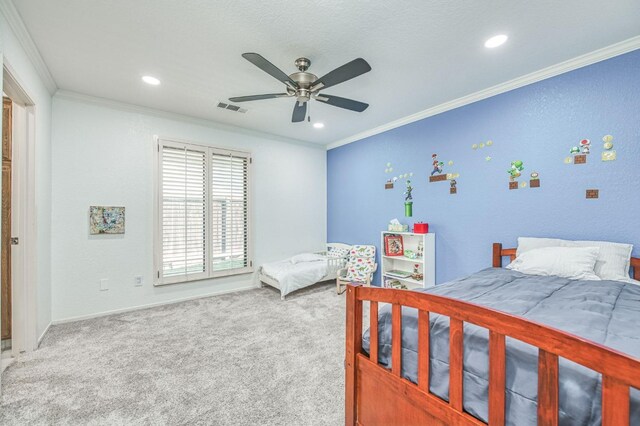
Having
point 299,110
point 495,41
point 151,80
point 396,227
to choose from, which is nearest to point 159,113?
point 151,80

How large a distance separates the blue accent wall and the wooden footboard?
2.29 m

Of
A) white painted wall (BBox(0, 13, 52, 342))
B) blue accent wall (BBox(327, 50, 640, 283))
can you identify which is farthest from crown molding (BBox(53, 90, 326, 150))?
blue accent wall (BBox(327, 50, 640, 283))

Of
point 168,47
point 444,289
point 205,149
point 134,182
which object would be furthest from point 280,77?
point 134,182

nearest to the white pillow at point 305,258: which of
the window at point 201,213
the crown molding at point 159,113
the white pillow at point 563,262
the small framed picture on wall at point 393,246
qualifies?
the window at point 201,213

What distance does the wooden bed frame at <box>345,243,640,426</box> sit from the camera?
28.6 inches

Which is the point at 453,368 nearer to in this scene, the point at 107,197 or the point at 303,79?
the point at 303,79

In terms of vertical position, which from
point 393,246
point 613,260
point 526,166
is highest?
point 526,166

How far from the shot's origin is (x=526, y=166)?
2838 millimetres

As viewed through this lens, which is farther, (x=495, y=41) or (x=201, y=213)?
(x=201, y=213)

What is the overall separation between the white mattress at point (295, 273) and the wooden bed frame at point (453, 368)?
8.19 feet

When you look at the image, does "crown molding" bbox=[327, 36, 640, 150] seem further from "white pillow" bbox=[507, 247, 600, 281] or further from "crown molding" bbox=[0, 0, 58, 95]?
"crown molding" bbox=[0, 0, 58, 95]

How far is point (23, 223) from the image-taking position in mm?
2445

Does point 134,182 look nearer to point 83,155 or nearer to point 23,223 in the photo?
point 83,155

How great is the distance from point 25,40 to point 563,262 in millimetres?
4577
